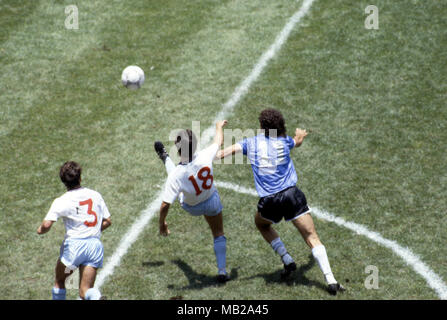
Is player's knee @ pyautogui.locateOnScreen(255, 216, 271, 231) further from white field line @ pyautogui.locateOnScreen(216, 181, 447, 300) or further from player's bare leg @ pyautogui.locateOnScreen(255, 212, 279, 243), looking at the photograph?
white field line @ pyautogui.locateOnScreen(216, 181, 447, 300)

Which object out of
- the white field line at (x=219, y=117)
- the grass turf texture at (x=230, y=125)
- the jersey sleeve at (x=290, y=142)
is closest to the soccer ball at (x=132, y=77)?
the grass turf texture at (x=230, y=125)

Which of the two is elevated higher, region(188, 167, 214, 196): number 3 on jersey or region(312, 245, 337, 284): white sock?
region(188, 167, 214, 196): number 3 on jersey

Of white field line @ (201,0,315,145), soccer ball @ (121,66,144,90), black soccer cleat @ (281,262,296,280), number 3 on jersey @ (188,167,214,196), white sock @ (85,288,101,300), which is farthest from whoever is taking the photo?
white field line @ (201,0,315,145)

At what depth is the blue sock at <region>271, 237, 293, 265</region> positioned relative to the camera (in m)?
8.38

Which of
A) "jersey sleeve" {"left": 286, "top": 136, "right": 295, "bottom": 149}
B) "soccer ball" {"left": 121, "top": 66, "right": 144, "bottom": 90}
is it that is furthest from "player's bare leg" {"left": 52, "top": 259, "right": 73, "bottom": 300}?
"soccer ball" {"left": 121, "top": 66, "right": 144, "bottom": 90}

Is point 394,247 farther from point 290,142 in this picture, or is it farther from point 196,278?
point 196,278

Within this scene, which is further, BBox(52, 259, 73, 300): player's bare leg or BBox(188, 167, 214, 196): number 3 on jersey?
BBox(188, 167, 214, 196): number 3 on jersey

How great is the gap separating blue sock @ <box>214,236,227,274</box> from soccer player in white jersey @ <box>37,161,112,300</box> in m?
1.71

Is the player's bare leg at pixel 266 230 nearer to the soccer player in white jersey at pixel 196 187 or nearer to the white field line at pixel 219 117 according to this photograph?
the soccer player in white jersey at pixel 196 187

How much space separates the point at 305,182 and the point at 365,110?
2.37 meters

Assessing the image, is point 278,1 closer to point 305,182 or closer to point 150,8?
point 150,8

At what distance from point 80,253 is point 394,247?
185 inches

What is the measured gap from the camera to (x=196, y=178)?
314 inches

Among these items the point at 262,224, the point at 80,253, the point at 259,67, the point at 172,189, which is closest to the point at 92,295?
the point at 80,253
